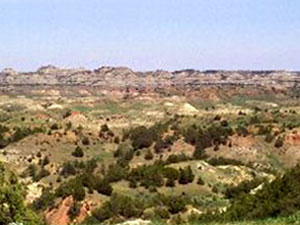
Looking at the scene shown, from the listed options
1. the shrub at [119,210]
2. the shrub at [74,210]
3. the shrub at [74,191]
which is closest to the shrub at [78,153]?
the shrub at [74,191]

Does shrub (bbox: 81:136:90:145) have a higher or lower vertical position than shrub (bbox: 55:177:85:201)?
lower

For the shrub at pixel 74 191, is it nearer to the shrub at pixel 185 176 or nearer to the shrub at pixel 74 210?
the shrub at pixel 74 210

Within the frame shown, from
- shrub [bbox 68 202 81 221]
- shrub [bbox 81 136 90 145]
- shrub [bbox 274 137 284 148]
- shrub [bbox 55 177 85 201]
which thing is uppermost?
shrub [bbox 55 177 85 201]

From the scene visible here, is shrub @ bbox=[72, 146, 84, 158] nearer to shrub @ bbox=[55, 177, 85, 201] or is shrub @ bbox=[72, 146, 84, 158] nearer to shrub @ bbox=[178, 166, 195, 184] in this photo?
shrub @ bbox=[178, 166, 195, 184]

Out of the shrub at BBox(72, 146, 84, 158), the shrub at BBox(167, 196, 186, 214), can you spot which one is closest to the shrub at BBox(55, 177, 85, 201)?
the shrub at BBox(167, 196, 186, 214)

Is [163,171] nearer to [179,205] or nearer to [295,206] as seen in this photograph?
[179,205]

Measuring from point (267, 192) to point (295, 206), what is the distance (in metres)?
11.1

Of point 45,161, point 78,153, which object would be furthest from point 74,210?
point 78,153

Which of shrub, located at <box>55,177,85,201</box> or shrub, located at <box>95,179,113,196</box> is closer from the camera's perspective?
shrub, located at <box>55,177,85,201</box>

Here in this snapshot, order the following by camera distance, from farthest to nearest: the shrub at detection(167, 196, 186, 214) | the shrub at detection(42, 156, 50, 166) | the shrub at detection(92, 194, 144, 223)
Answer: the shrub at detection(42, 156, 50, 166) < the shrub at detection(167, 196, 186, 214) < the shrub at detection(92, 194, 144, 223)

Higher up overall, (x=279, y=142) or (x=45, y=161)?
(x=279, y=142)

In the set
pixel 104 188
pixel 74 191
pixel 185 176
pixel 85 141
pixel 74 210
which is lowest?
pixel 85 141

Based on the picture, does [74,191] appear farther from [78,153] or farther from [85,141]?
[85,141]

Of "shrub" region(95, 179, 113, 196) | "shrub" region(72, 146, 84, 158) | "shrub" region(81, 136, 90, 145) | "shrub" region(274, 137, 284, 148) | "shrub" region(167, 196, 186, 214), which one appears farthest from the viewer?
"shrub" region(81, 136, 90, 145)
